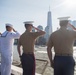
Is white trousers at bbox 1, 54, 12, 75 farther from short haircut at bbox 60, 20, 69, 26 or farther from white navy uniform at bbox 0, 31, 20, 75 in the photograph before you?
short haircut at bbox 60, 20, 69, 26

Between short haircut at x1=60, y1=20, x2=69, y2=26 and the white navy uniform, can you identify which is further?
the white navy uniform

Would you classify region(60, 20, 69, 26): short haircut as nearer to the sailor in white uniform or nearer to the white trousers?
the sailor in white uniform

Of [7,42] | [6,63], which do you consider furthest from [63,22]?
[6,63]

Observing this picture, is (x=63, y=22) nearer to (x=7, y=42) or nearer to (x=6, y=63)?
(x=7, y=42)

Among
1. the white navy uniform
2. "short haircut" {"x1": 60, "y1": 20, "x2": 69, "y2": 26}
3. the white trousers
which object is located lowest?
the white trousers

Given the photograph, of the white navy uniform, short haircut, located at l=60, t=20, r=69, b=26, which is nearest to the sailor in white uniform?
the white navy uniform

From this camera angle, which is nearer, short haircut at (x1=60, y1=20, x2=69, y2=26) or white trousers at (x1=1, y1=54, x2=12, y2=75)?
short haircut at (x1=60, y1=20, x2=69, y2=26)

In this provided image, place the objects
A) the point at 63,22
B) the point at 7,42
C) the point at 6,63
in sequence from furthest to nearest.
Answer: the point at 6,63, the point at 7,42, the point at 63,22

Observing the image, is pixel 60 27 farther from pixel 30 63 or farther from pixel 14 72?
pixel 14 72

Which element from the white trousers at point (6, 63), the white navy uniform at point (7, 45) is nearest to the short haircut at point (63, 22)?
the white navy uniform at point (7, 45)

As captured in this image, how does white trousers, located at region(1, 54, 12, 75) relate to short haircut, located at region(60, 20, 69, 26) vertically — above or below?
below

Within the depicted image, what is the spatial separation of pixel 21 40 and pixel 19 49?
344 millimetres

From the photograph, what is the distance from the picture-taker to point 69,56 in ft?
11.7

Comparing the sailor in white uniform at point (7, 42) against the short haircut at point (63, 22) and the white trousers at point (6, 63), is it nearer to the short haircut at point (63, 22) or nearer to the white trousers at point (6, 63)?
the white trousers at point (6, 63)
